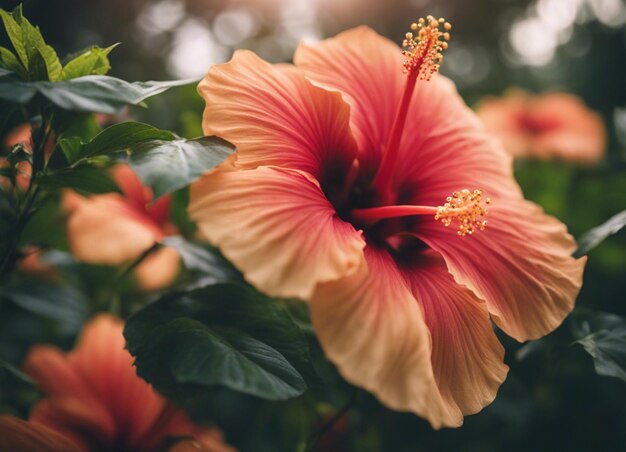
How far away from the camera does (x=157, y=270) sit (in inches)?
66.9

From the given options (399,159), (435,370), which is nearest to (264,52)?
(399,159)

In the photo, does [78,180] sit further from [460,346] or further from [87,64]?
[460,346]

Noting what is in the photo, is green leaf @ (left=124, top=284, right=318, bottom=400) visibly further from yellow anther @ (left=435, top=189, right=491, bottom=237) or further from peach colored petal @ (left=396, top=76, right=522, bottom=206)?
peach colored petal @ (left=396, top=76, right=522, bottom=206)

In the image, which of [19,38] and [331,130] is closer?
[19,38]

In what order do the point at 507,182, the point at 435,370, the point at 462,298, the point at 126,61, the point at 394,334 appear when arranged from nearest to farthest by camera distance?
the point at 394,334
the point at 435,370
the point at 462,298
the point at 507,182
the point at 126,61

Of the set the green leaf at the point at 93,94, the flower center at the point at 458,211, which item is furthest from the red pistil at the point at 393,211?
the green leaf at the point at 93,94

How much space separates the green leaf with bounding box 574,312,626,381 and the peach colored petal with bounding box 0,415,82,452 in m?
1.06

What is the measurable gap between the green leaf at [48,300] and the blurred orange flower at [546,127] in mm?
2196

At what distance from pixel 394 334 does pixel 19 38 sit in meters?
0.85

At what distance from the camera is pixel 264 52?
3426mm

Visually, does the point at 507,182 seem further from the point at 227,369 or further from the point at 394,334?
the point at 227,369

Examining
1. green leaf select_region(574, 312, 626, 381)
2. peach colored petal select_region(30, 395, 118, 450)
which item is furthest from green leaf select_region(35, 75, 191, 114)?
green leaf select_region(574, 312, 626, 381)

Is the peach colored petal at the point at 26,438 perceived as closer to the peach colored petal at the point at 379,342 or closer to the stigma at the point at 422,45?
the peach colored petal at the point at 379,342

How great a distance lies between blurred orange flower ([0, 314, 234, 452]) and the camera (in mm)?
1412
